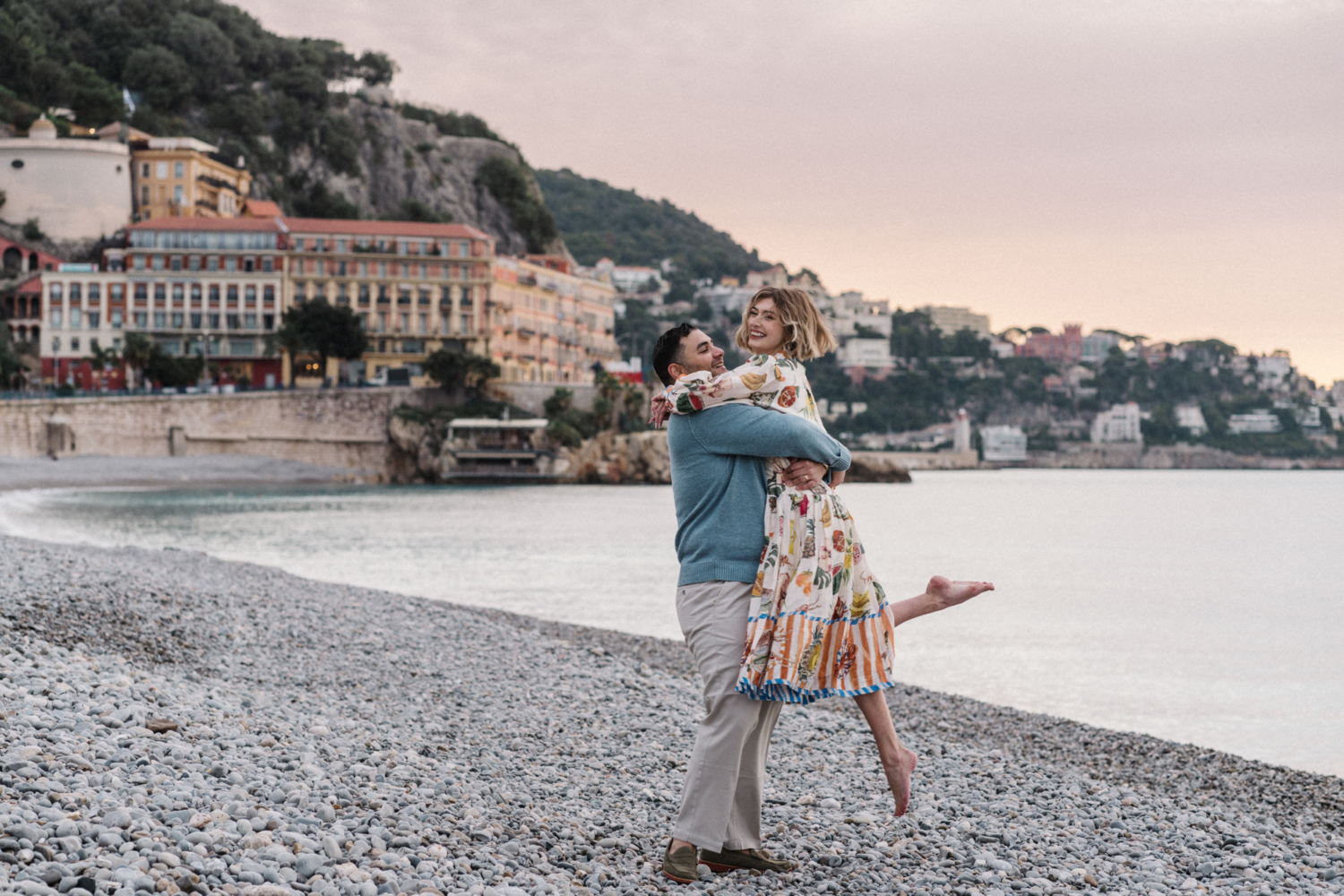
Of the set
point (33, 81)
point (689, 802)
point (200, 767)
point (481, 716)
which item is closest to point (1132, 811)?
point (689, 802)

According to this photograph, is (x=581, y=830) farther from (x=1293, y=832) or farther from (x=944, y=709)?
(x=944, y=709)

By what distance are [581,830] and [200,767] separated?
1.54 metres

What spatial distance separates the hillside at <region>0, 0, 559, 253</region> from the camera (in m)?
90.4

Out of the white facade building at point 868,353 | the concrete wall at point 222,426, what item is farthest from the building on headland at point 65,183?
the white facade building at point 868,353

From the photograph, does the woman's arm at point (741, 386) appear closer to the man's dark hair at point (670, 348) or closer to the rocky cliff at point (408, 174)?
the man's dark hair at point (670, 348)

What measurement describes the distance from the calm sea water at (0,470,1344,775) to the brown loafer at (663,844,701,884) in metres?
7.86

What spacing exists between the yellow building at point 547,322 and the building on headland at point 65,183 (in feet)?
85.4

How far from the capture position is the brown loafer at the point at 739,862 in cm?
431

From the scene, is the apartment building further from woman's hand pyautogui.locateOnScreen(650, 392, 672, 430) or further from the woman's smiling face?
the woman's smiling face

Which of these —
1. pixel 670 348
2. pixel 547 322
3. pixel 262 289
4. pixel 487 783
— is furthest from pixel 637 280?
pixel 670 348

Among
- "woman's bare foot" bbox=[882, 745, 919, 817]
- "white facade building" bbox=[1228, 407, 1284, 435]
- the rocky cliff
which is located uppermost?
the rocky cliff

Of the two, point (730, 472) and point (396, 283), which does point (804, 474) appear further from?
point (396, 283)

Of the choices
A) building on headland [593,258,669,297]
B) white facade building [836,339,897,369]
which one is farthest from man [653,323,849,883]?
white facade building [836,339,897,369]

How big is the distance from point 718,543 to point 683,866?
1146mm
